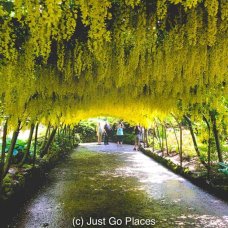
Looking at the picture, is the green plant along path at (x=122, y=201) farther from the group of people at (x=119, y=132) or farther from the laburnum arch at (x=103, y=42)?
the group of people at (x=119, y=132)

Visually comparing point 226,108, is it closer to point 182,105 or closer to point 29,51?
point 182,105

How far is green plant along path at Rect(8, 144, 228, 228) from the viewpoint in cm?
500

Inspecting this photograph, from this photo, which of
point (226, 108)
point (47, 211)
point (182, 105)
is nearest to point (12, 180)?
point (47, 211)

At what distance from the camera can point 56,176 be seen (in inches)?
358

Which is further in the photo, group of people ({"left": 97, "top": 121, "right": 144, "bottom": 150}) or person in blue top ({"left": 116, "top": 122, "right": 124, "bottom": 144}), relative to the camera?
person in blue top ({"left": 116, "top": 122, "right": 124, "bottom": 144})

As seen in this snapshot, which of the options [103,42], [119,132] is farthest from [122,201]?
[119,132]

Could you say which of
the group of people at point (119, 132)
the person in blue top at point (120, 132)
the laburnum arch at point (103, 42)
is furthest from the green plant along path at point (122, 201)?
the person in blue top at point (120, 132)

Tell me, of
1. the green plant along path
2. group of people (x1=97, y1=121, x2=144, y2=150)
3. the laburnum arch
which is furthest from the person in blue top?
the laburnum arch

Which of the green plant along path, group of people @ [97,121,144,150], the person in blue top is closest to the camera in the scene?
the green plant along path

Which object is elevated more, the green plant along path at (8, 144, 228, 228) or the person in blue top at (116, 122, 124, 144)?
the person in blue top at (116, 122, 124, 144)

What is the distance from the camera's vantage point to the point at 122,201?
20.0ft

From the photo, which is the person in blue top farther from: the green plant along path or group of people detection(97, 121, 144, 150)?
the green plant along path

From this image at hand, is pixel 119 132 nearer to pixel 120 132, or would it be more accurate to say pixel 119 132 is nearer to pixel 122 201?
pixel 120 132

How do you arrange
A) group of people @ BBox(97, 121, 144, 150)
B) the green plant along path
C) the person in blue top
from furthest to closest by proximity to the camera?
the person in blue top, group of people @ BBox(97, 121, 144, 150), the green plant along path
